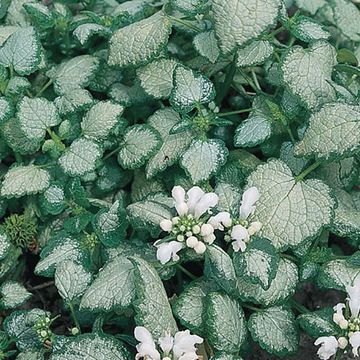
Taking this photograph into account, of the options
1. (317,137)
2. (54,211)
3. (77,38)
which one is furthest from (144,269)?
(77,38)

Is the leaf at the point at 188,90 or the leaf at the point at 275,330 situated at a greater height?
the leaf at the point at 188,90


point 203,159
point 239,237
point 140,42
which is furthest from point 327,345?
point 140,42

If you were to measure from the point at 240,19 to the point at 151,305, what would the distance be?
626 millimetres

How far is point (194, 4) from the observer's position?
1.74 meters

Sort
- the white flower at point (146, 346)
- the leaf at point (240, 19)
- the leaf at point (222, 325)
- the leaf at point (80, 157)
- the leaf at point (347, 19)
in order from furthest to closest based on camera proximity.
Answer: the leaf at point (347, 19), the leaf at point (80, 157), the leaf at point (240, 19), the leaf at point (222, 325), the white flower at point (146, 346)

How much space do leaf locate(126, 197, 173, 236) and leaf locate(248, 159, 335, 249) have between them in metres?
0.19

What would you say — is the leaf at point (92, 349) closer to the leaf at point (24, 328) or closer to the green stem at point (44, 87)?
the leaf at point (24, 328)

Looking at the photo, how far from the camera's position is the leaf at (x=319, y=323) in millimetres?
1455

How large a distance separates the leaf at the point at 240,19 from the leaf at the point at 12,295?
2.29ft

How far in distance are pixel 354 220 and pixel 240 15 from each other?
511 millimetres

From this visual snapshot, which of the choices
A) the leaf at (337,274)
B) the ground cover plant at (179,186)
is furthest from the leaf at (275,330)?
the leaf at (337,274)

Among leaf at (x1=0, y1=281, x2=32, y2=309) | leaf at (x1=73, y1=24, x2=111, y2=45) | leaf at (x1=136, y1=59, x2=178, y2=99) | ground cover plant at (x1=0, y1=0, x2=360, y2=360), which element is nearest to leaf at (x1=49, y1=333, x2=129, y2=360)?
ground cover plant at (x1=0, y1=0, x2=360, y2=360)

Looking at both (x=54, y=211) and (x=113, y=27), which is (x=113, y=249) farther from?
(x=113, y=27)

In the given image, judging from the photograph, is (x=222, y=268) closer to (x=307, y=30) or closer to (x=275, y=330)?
(x=275, y=330)
